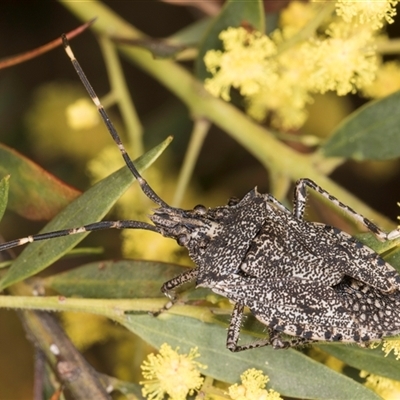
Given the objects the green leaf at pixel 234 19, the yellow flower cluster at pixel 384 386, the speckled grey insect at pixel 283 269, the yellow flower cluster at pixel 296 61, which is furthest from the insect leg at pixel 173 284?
the green leaf at pixel 234 19

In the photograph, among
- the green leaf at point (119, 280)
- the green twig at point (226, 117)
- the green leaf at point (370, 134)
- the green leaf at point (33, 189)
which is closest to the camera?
the green leaf at point (119, 280)

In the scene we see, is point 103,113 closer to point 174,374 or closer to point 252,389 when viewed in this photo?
point 174,374

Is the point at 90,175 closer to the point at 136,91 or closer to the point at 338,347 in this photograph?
the point at 136,91

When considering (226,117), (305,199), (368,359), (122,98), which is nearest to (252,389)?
(368,359)

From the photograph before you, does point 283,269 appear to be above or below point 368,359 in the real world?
above

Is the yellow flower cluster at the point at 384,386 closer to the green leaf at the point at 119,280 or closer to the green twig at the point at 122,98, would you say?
the green leaf at the point at 119,280

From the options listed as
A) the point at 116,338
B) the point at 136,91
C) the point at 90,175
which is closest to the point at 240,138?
the point at 90,175
